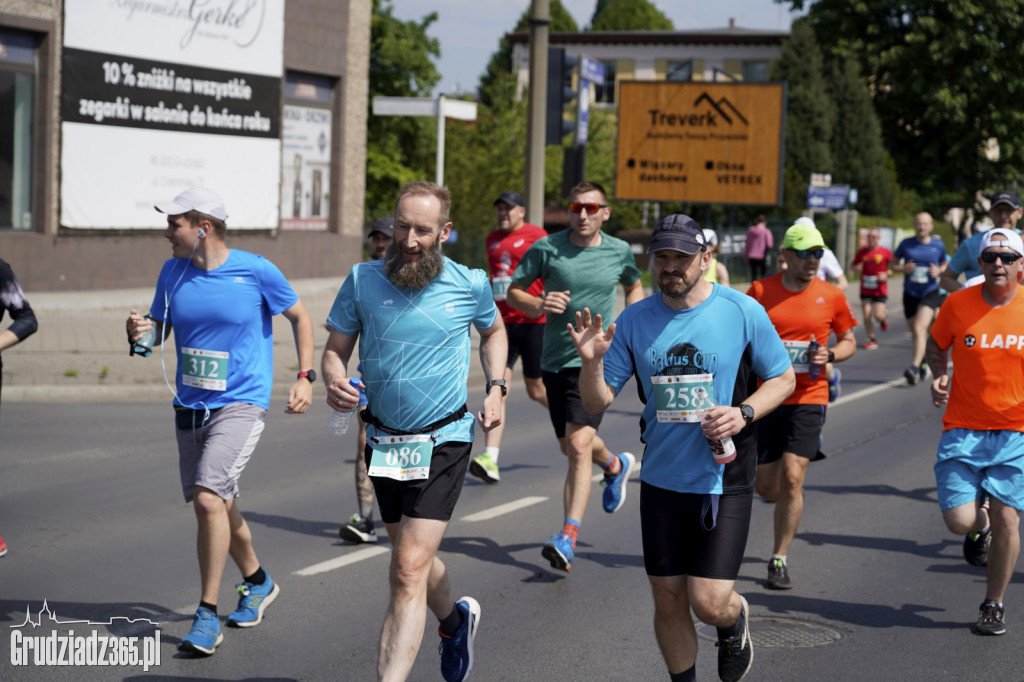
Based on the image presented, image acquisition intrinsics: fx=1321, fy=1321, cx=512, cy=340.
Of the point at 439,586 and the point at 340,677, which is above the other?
the point at 439,586

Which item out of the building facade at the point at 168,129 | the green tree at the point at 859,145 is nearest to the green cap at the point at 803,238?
the building facade at the point at 168,129

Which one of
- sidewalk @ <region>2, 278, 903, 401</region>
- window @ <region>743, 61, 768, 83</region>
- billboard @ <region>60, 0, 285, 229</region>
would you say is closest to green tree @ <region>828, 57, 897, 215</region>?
window @ <region>743, 61, 768, 83</region>

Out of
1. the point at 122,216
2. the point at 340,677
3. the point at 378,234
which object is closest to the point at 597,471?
the point at 378,234

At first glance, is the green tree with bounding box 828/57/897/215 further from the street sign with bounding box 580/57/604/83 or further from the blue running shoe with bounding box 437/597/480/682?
the blue running shoe with bounding box 437/597/480/682

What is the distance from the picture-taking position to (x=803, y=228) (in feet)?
23.6

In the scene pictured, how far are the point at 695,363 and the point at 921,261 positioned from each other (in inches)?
496

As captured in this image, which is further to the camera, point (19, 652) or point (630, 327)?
point (19, 652)

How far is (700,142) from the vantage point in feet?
84.5

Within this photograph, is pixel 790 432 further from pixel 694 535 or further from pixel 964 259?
pixel 964 259

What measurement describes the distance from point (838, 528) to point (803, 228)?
2268 mm

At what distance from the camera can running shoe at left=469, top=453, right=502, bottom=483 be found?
9.44 meters

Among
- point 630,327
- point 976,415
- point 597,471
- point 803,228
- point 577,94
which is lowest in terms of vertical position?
point 597,471

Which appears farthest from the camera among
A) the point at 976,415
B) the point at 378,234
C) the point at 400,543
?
the point at 378,234

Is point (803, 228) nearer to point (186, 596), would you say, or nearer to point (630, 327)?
point (630, 327)
